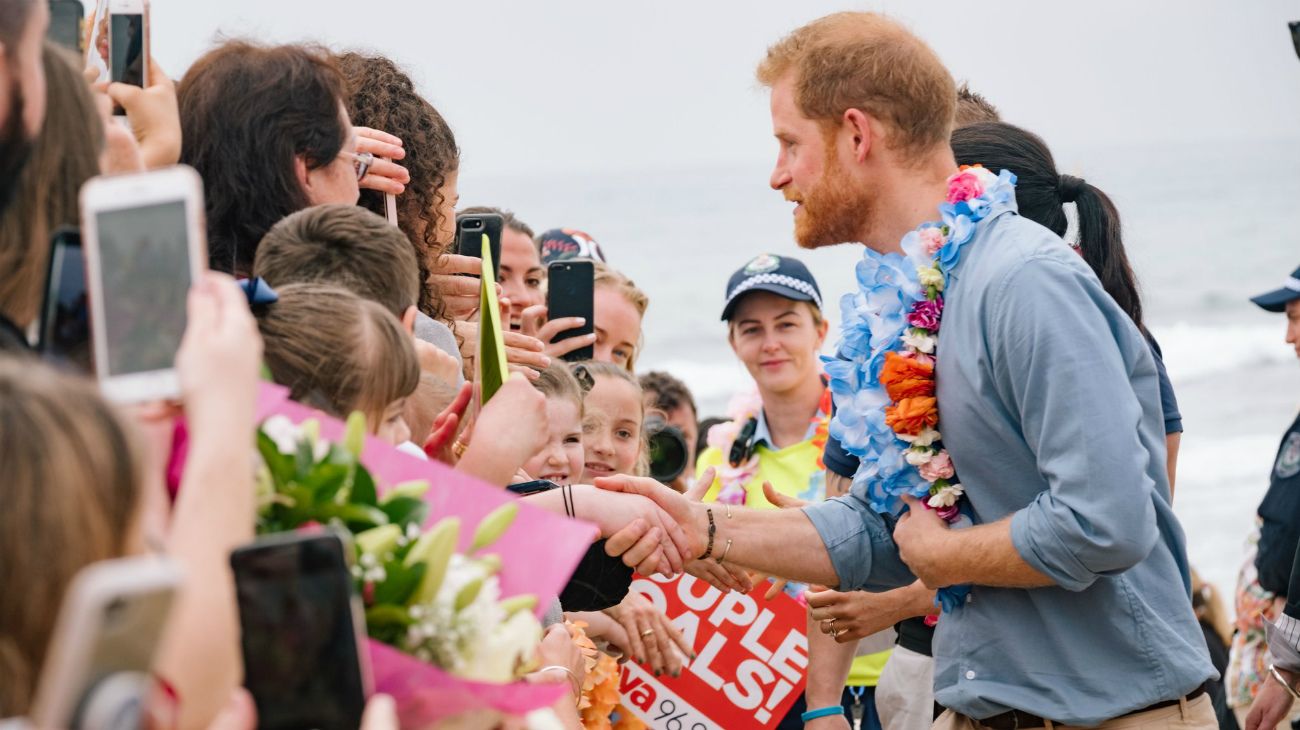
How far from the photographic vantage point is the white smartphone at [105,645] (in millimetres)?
1307

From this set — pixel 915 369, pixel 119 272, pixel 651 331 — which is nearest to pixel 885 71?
pixel 915 369

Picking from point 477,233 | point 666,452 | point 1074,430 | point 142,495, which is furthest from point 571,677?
point 666,452

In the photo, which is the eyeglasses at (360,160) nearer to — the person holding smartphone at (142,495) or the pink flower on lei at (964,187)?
the pink flower on lei at (964,187)

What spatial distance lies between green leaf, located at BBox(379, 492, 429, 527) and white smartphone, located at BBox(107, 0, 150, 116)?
1.09m

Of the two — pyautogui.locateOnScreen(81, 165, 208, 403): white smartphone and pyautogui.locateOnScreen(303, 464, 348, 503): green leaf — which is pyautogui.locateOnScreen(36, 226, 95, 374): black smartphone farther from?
pyautogui.locateOnScreen(303, 464, 348, 503): green leaf

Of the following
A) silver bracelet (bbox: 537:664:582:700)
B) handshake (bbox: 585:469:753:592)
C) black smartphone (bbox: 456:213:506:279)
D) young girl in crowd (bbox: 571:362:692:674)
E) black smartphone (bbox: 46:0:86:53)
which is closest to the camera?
black smartphone (bbox: 46:0:86:53)

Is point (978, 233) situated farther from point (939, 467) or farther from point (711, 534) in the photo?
point (711, 534)

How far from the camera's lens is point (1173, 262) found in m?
31.3

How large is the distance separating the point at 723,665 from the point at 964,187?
1741 mm

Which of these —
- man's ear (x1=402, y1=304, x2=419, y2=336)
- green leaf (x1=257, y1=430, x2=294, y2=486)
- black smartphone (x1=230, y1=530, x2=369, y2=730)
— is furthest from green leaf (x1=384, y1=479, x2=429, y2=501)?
man's ear (x1=402, y1=304, x2=419, y2=336)

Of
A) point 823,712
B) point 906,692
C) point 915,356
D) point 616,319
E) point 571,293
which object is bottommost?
point 823,712

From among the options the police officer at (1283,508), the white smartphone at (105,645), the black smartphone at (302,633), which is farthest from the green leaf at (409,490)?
the police officer at (1283,508)

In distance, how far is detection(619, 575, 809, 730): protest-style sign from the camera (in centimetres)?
455

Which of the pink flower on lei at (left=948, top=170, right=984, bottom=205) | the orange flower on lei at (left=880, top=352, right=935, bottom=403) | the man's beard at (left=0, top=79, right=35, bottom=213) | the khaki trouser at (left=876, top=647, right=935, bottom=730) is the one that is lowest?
the khaki trouser at (left=876, top=647, right=935, bottom=730)
